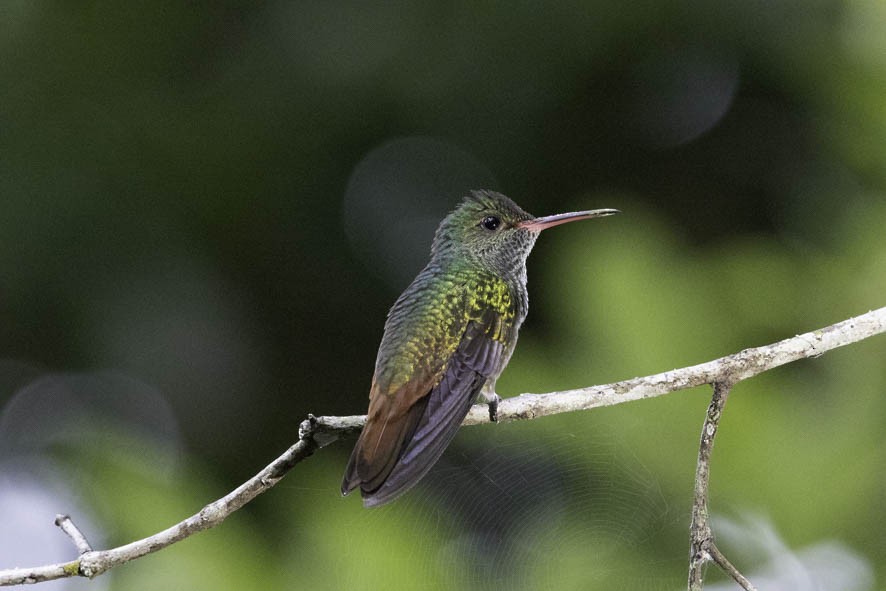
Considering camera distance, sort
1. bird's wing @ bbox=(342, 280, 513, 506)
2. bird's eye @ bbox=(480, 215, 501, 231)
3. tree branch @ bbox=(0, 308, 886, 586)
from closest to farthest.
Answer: bird's wing @ bbox=(342, 280, 513, 506) → tree branch @ bbox=(0, 308, 886, 586) → bird's eye @ bbox=(480, 215, 501, 231)

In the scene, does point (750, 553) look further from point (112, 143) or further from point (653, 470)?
point (112, 143)

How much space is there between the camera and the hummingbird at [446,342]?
1116mm

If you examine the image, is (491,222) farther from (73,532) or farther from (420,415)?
(73,532)

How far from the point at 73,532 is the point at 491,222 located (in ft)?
3.00

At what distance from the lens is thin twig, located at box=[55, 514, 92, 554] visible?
1.40 m

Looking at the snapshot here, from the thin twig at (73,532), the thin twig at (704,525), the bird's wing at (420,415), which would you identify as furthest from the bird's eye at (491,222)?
the thin twig at (73,532)

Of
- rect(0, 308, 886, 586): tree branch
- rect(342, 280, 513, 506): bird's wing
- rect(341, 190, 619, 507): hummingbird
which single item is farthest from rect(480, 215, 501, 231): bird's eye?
rect(0, 308, 886, 586): tree branch

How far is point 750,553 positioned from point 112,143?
3622mm

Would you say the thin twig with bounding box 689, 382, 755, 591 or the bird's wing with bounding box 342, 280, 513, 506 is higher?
the bird's wing with bounding box 342, 280, 513, 506

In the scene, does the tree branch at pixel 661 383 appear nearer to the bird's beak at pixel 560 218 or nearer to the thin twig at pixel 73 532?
the thin twig at pixel 73 532

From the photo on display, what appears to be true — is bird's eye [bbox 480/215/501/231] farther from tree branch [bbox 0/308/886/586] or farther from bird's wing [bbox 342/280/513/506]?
tree branch [bbox 0/308/886/586]

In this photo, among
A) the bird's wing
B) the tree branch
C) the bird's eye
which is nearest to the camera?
the bird's wing

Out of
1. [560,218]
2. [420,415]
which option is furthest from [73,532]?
[560,218]

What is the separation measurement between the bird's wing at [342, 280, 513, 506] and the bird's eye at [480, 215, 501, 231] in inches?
12.6
